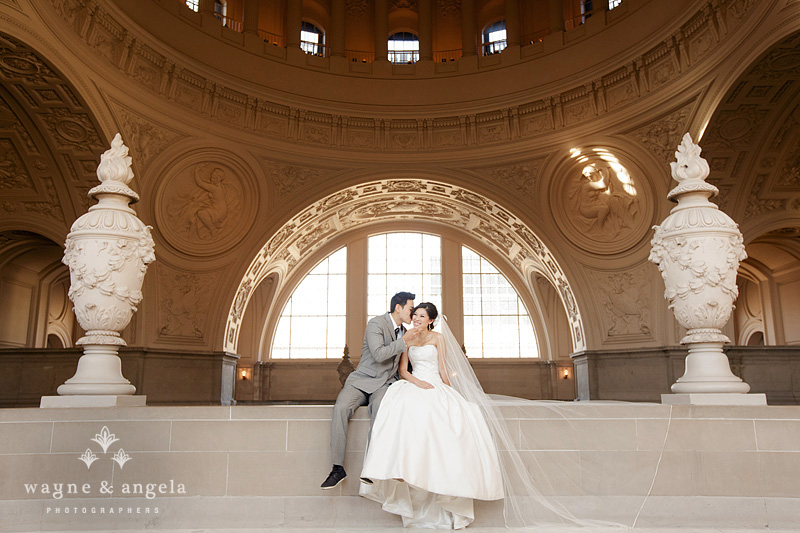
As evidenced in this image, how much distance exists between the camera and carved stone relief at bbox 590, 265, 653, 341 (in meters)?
16.2

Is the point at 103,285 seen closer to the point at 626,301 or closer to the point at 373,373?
the point at 373,373

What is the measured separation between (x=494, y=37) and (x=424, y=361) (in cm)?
1644

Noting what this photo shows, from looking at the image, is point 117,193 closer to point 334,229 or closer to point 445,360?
point 445,360

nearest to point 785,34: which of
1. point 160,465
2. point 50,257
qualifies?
point 160,465

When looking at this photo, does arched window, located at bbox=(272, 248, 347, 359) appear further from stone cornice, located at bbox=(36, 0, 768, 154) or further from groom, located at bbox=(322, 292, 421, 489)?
groom, located at bbox=(322, 292, 421, 489)

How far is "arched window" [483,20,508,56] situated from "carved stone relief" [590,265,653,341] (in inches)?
301

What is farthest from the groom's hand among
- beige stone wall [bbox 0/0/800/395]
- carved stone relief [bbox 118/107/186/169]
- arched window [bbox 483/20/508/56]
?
arched window [bbox 483/20/508/56]

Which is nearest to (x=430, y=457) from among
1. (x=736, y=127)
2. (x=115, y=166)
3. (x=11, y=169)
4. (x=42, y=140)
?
(x=115, y=166)

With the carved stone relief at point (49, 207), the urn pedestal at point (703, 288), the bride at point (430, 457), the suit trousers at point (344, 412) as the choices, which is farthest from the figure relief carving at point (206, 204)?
the urn pedestal at point (703, 288)

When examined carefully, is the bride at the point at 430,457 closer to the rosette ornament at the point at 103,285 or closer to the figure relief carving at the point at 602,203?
the rosette ornament at the point at 103,285

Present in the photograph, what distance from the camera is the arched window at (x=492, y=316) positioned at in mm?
22875

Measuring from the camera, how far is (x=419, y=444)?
16.5 feet

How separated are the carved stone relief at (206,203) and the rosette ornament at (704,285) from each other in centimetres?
1282

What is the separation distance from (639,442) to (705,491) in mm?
675
